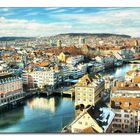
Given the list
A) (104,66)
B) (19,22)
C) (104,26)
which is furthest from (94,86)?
(19,22)

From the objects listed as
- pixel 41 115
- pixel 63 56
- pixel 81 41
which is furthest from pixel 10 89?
pixel 81 41

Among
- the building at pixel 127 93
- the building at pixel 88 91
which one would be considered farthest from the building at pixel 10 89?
the building at pixel 127 93

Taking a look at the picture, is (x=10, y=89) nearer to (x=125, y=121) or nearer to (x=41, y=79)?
(x=41, y=79)

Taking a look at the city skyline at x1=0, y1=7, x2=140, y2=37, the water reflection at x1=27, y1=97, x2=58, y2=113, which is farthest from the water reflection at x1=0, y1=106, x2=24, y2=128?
the city skyline at x1=0, y1=7, x2=140, y2=37

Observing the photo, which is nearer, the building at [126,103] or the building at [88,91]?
the building at [126,103]

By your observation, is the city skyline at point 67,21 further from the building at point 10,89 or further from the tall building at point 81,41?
the building at point 10,89

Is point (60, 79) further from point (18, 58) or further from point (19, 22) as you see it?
point (19, 22)
